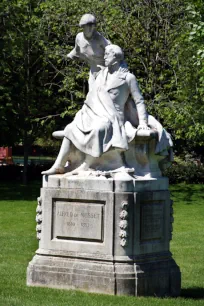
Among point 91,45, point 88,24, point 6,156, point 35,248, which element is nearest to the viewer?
point 88,24

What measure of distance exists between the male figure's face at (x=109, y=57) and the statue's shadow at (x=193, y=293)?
11.1ft

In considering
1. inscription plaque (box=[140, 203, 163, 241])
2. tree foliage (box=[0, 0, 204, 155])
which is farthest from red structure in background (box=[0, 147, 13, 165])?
inscription plaque (box=[140, 203, 163, 241])

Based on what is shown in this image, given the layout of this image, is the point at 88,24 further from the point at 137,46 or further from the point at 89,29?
the point at 137,46

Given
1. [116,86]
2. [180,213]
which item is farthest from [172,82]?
[116,86]

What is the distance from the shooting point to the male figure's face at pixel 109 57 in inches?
495

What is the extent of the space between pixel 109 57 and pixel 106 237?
8.26 ft

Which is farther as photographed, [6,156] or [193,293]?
[6,156]

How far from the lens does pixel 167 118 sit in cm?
3372

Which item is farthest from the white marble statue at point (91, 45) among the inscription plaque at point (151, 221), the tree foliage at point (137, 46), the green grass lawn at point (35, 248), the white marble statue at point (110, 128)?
the tree foliage at point (137, 46)

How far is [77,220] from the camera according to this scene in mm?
12234

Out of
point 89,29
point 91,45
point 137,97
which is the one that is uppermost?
point 89,29

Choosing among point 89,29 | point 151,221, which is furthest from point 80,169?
point 89,29

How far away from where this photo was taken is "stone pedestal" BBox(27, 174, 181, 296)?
1186 centimetres

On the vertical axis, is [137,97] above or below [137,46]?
below
